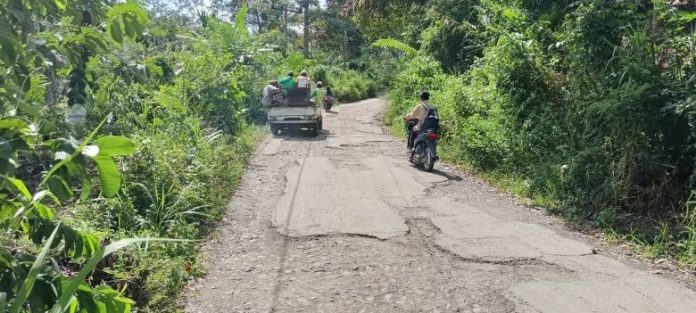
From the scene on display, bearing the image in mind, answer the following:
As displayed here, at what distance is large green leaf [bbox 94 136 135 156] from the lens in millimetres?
1407

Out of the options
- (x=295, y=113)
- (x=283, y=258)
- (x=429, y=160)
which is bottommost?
(x=283, y=258)

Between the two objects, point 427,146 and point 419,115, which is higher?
point 419,115

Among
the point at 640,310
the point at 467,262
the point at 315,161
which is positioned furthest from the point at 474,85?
the point at 640,310

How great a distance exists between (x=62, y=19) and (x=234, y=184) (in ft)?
17.8

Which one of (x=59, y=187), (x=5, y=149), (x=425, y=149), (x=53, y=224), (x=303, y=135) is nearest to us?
(x=5, y=149)

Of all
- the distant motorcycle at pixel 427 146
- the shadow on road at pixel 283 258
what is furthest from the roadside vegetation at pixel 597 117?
the shadow on road at pixel 283 258

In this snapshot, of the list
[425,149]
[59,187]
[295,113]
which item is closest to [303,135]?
[295,113]

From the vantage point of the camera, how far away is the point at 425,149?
29.2 ft

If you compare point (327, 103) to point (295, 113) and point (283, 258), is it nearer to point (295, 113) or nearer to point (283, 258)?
point (295, 113)

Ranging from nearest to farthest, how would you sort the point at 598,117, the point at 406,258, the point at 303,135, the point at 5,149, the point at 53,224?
1. the point at 5,149
2. the point at 53,224
3. the point at 406,258
4. the point at 598,117
5. the point at 303,135

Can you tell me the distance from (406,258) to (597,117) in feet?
11.5

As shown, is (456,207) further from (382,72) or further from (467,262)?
(382,72)

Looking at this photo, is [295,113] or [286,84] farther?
[286,84]

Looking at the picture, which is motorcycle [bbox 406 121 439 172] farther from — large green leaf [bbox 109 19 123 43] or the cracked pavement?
large green leaf [bbox 109 19 123 43]
